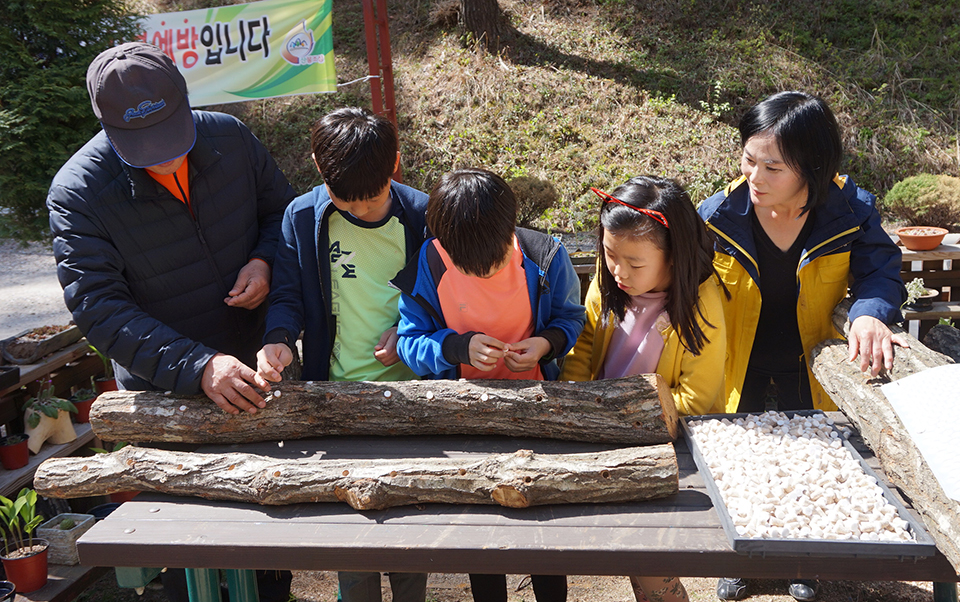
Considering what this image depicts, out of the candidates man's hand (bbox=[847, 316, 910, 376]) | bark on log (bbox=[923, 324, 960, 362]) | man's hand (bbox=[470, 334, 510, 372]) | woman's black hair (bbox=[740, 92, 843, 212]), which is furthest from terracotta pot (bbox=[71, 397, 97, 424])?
bark on log (bbox=[923, 324, 960, 362])

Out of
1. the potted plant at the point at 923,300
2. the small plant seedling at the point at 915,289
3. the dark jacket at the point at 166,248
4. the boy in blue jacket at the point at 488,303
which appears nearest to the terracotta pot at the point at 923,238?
the potted plant at the point at 923,300

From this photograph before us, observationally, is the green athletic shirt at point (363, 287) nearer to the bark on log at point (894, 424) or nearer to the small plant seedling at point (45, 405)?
the bark on log at point (894, 424)

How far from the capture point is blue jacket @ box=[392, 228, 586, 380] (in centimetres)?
195

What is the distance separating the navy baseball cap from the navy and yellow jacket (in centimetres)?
168

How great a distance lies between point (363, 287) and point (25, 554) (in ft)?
6.29

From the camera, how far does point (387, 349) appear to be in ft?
6.78

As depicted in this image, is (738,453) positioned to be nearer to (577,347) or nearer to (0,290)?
(577,347)

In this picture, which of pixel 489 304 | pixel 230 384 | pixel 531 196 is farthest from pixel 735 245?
pixel 531 196

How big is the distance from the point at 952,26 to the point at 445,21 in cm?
734

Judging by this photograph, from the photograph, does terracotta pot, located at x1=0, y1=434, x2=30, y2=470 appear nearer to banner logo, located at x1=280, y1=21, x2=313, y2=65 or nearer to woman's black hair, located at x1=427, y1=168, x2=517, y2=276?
woman's black hair, located at x1=427, y1=168, x2=517, y2=276

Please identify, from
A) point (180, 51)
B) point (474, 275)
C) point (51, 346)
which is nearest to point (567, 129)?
point (180, 51)

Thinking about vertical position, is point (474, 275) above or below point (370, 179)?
below

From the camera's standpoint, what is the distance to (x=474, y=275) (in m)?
1.84

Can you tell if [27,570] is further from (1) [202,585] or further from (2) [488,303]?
(2) [488,303]
